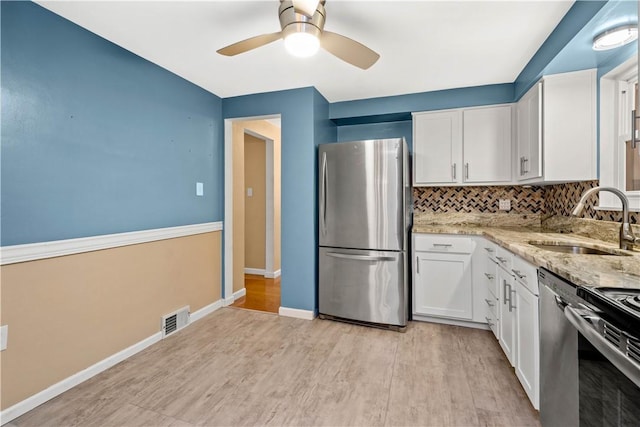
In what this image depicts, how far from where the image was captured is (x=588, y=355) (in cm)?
96

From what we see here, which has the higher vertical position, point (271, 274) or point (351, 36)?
point (351, 36)

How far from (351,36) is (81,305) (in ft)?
8.28

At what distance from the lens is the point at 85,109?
1.98 metres

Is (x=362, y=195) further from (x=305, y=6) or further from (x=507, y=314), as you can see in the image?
(x=305, y=6)

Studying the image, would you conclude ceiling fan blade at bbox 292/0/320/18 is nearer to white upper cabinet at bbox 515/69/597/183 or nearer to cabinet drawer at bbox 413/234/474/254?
white upper cabinet at bbox 515/69/597/183

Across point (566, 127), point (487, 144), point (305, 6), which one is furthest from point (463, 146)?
point (305, 6)

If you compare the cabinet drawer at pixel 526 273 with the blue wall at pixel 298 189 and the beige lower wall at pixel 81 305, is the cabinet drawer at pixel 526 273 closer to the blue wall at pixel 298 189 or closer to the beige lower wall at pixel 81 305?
the blue wall at pixel 298 189

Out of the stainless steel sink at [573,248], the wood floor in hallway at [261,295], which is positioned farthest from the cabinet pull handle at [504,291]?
the wood floor in hallway at [261,295]

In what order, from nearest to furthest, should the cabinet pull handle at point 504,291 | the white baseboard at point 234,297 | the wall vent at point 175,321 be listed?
the cabinet pull handle at point 504,291 → the wall vent at point 175,321 → the white baseboard at point 234,297

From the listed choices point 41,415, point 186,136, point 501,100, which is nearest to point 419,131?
point 501,100

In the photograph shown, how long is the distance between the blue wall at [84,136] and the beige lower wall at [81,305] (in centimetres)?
22

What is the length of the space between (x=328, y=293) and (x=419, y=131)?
74.7 inches

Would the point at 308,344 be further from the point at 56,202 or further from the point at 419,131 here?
the point at 419,131

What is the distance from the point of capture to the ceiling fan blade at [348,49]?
5.42 feet
